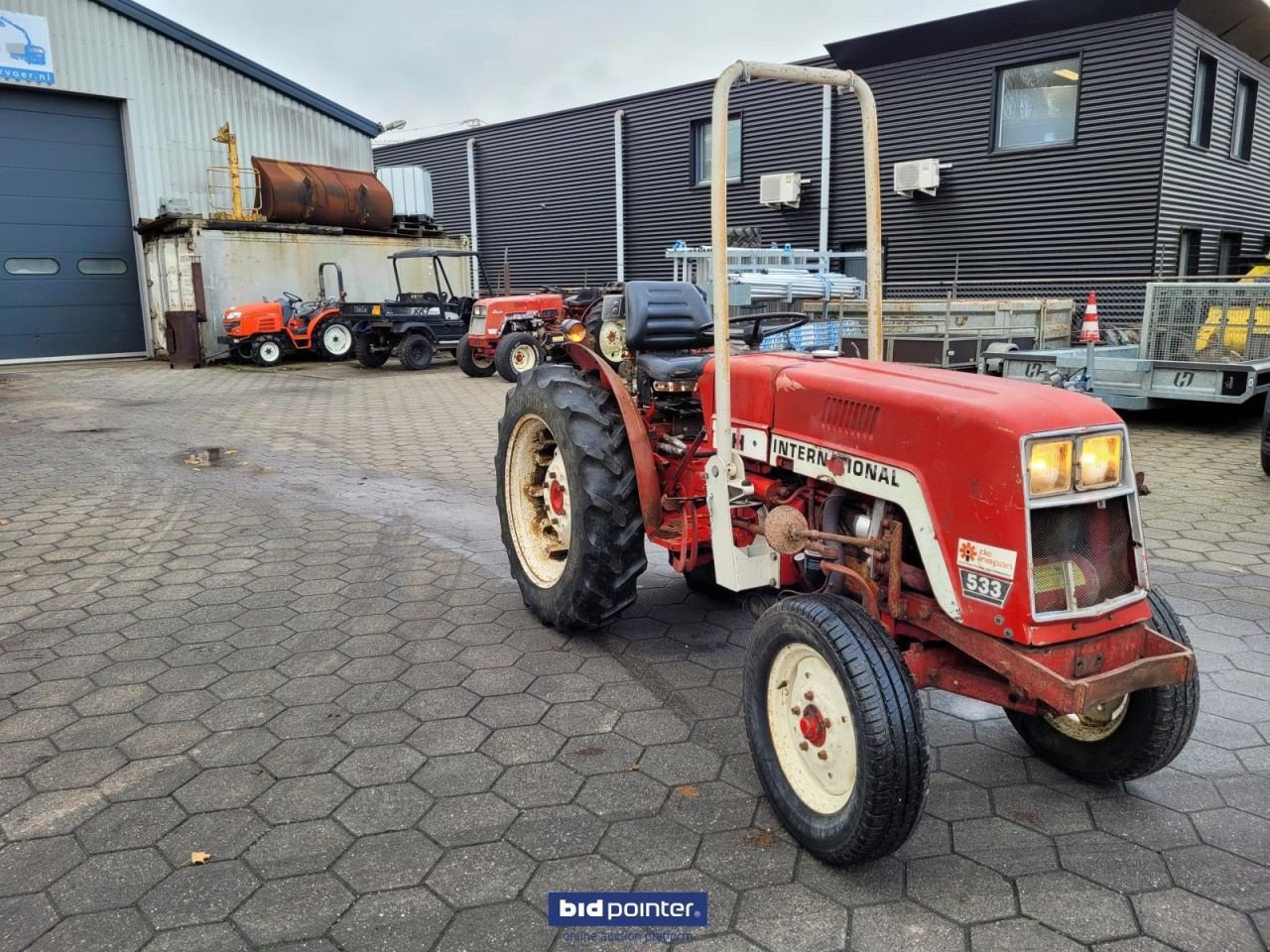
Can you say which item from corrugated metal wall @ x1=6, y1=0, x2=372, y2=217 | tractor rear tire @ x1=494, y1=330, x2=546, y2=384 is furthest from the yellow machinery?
corrugated metal wall @ x1=6, y1=0, x2=372, y2=217

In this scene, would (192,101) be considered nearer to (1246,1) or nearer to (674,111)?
(674,111)

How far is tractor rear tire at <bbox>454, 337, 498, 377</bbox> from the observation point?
1416 cm

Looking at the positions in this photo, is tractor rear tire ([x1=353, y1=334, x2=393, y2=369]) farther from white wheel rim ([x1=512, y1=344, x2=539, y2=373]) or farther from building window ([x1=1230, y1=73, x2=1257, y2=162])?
building window ([x1=1230, y1=73, x2=1257, y2=162])

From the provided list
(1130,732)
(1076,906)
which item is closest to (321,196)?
(1130,732)

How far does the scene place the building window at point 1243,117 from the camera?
48.9 feet

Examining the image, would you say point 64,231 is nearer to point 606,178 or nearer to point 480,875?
point 606,178

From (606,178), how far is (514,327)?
7764 mm

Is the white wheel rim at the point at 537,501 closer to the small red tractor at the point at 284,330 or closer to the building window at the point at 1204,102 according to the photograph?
the small red tractor at the point at 284,330

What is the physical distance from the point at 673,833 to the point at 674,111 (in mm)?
18294

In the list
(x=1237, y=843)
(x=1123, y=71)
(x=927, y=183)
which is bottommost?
(x=1237, y=843)

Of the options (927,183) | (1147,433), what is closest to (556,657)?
(1147,433)

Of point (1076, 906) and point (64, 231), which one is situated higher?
point (64, 231)

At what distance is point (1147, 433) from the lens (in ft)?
28.2

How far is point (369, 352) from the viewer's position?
15.2 metres
